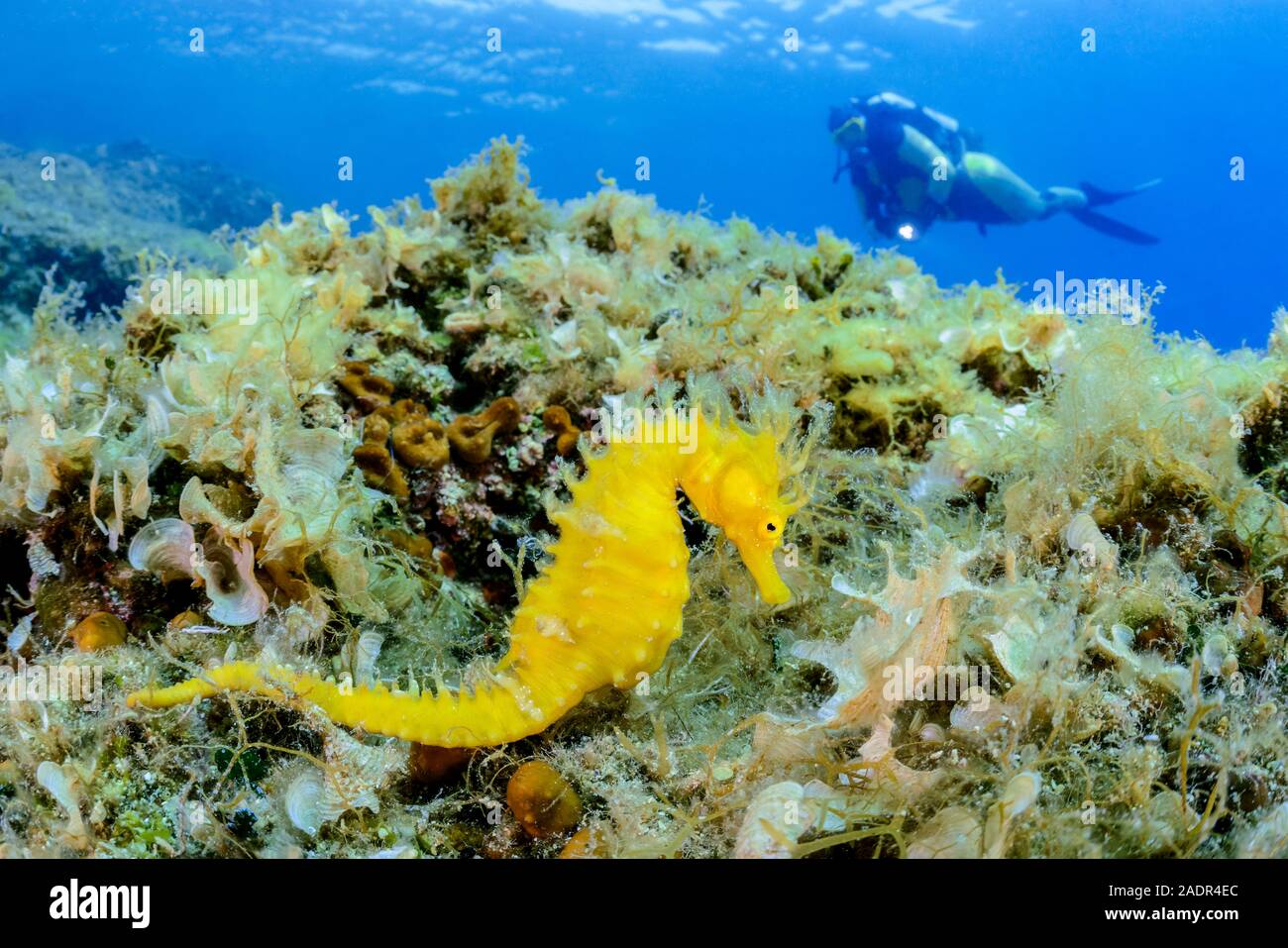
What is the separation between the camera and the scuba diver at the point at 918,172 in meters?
10.6

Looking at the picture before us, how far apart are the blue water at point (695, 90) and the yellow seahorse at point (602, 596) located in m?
36.8

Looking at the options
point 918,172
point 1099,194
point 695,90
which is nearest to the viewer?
point 918,172

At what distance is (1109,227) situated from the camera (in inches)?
597

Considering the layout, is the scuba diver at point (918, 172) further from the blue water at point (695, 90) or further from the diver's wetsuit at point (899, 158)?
the blue water at point (695, 90)

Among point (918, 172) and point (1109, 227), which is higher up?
point (1109, 227)

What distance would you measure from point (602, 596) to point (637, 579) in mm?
121

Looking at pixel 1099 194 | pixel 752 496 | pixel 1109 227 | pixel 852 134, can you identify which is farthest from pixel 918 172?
pixel 752 496

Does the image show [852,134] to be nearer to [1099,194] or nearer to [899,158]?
[899,158]

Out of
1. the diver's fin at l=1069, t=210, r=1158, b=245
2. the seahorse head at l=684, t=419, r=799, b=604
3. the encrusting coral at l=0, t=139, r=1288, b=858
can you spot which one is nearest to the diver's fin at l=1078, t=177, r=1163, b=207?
the diver's fin at l=1069, t=210, r=1158, b=245

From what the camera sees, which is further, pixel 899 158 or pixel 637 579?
pixel 899 158
